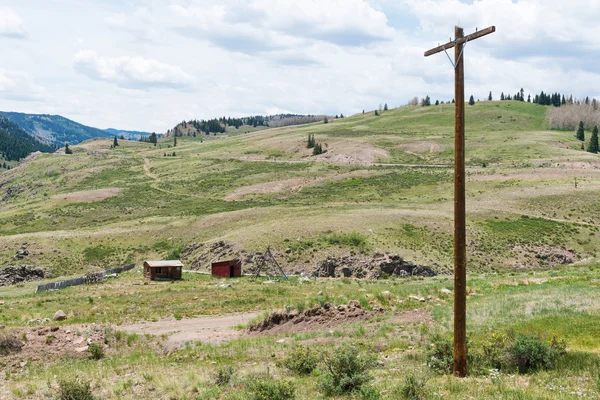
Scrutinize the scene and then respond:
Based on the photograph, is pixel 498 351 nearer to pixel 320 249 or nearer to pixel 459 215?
pixel 459 215

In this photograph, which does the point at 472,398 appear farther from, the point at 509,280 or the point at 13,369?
the point at 509,280

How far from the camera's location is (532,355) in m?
14.1

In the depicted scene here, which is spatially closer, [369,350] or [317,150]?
[369,350]

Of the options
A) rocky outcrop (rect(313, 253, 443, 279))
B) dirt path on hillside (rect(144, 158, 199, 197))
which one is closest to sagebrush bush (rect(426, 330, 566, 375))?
rocky outcrop (rect(313, 253, 443, 279))

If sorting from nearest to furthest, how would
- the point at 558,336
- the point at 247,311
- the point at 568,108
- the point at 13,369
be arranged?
the point at 558,336, the point at 13,369, the point at 247,311, the point at 568,108

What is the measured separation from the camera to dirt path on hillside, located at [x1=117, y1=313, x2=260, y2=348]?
947 inches

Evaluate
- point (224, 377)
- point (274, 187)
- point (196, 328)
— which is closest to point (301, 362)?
point (224, 377)

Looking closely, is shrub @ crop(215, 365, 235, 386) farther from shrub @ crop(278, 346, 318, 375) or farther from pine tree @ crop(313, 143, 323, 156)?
pine tree @ crop(313, 143, 323, 156)

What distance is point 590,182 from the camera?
7981 cm

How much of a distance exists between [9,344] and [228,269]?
2836cm

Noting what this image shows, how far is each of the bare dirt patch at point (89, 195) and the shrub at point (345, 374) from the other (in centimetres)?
9873

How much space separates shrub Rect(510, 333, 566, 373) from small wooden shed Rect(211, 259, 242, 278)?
1448 inches

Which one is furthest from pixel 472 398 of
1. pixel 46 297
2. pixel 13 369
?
pixel 46 297

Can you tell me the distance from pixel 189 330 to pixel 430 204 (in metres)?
54.5
